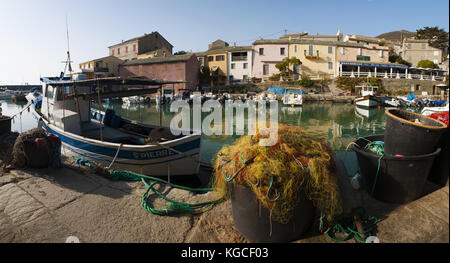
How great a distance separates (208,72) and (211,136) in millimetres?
34008

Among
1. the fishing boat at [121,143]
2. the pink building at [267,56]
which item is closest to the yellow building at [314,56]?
the pink building at [267,56]

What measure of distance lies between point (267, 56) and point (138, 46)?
29.5 m

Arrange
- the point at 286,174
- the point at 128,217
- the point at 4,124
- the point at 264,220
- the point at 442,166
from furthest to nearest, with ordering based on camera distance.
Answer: the point at 4,124 < the point at 128,217 < the point at 442,166 < the point at 264,220 < the point at 286,174

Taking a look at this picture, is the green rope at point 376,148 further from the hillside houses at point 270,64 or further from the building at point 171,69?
the hillside houses at point 270,64

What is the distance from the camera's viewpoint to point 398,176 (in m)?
2.79

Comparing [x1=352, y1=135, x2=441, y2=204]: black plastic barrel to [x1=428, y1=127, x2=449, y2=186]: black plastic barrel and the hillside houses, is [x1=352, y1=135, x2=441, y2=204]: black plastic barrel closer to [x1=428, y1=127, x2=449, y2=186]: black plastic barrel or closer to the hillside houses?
[x1=428, y1=127, x2=449, y2=186]: black plastic barrel

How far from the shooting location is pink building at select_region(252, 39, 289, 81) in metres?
45.3

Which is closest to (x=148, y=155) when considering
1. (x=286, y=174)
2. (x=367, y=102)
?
(x=286, y=174)

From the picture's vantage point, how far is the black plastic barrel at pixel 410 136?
2.63 m

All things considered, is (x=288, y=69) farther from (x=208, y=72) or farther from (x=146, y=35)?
(x=146, y=35)

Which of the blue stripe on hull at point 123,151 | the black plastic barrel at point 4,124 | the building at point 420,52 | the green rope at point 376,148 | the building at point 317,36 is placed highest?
the building at point 317,36

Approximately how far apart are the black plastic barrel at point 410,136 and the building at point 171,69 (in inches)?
1533

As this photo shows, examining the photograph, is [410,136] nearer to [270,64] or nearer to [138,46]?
[270,64]
